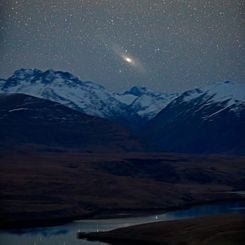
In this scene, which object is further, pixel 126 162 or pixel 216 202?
pixel 126 162

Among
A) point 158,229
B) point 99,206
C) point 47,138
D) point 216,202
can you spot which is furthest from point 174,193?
point 47,138

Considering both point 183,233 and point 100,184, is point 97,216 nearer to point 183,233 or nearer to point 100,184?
point 183,233

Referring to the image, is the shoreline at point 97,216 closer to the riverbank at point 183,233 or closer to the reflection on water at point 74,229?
the reflection on water at point 74,229

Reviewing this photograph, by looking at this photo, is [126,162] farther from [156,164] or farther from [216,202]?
[216,202]

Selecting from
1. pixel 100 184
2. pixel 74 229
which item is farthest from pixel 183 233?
pixel 100 184

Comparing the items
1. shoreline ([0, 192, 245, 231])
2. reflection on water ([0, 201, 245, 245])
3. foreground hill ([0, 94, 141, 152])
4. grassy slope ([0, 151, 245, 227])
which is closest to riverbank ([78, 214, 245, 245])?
reflection on water ([0, 201, 245, 245])

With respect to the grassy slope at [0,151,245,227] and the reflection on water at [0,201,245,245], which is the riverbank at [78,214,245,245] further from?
the grassy slope at [0,151,245,227]

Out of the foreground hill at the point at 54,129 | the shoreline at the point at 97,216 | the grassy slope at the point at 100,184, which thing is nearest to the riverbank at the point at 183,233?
the shoreline at the point at 97,216
